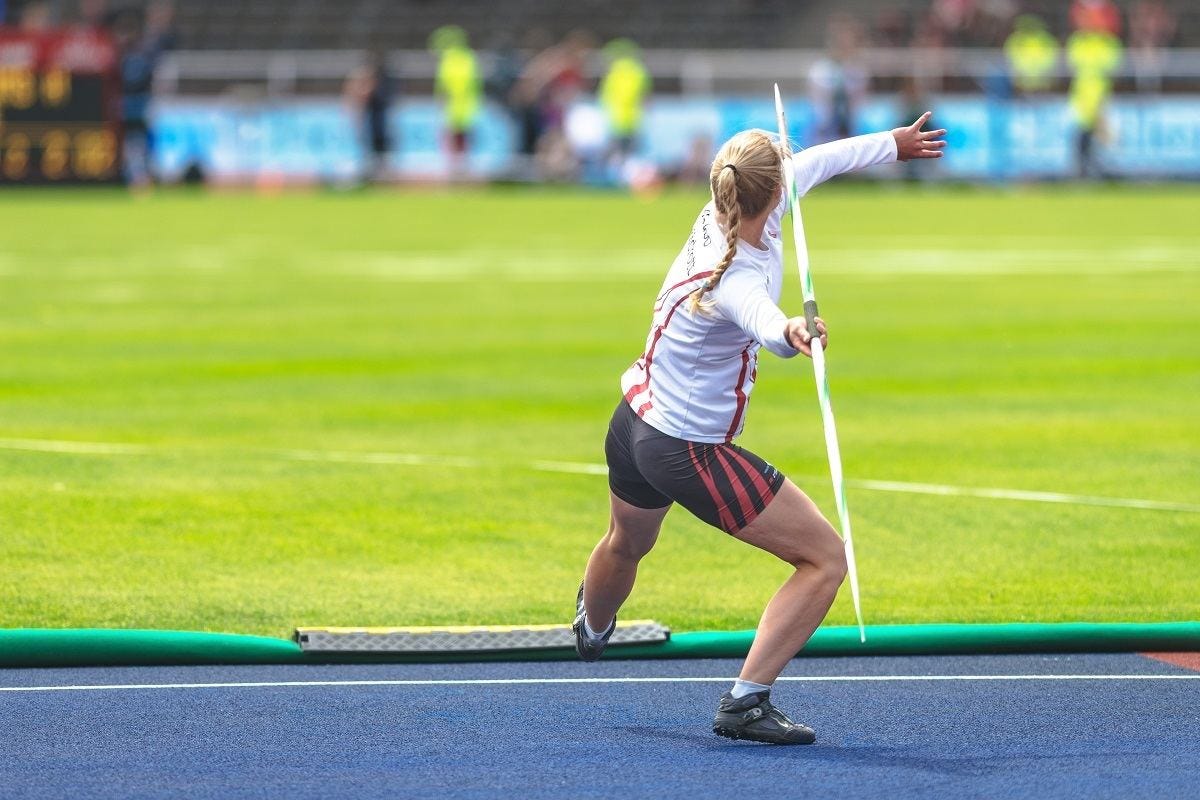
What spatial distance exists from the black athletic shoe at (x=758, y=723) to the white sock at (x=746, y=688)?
1 cm

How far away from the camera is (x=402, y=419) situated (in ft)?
43.4

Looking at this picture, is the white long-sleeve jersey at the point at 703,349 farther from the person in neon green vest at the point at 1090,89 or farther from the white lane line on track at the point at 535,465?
the person in neon green vest at the point at 1090,89

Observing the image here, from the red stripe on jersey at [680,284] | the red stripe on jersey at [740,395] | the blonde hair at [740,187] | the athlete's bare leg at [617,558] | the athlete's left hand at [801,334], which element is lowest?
the athlete's bare leg at [617,558]

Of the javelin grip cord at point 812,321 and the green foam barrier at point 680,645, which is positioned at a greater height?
the javelin grip cord at point 812,321

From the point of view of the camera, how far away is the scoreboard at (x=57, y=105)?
117 feet

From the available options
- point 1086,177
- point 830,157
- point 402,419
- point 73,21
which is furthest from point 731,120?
point 830,157

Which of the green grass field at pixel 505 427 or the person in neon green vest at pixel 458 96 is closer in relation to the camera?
the green grass field at pixel 505 427

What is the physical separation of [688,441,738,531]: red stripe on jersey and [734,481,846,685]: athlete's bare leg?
0.23 feet

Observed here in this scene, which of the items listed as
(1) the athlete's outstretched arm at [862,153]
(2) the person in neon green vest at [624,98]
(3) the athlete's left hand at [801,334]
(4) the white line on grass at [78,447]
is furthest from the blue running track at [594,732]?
(2) the person in neon green vest at [624,98]

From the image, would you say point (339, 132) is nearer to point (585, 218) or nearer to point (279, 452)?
point (585, 218)

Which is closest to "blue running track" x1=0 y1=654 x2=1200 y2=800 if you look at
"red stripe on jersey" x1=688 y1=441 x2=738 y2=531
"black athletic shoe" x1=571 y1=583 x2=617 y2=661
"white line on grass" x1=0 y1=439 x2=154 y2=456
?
"black athletic shoe" x1=571 y1=583 x2=617 y2=661

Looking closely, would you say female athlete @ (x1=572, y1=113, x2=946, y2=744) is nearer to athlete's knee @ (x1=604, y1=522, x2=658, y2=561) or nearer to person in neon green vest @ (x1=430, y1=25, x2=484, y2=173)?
athlete's knee @ (x1=604, y1=522, x2=658, y2=561)

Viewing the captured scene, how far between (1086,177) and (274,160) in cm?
1580

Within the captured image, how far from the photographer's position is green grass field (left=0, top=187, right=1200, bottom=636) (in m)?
8.79
